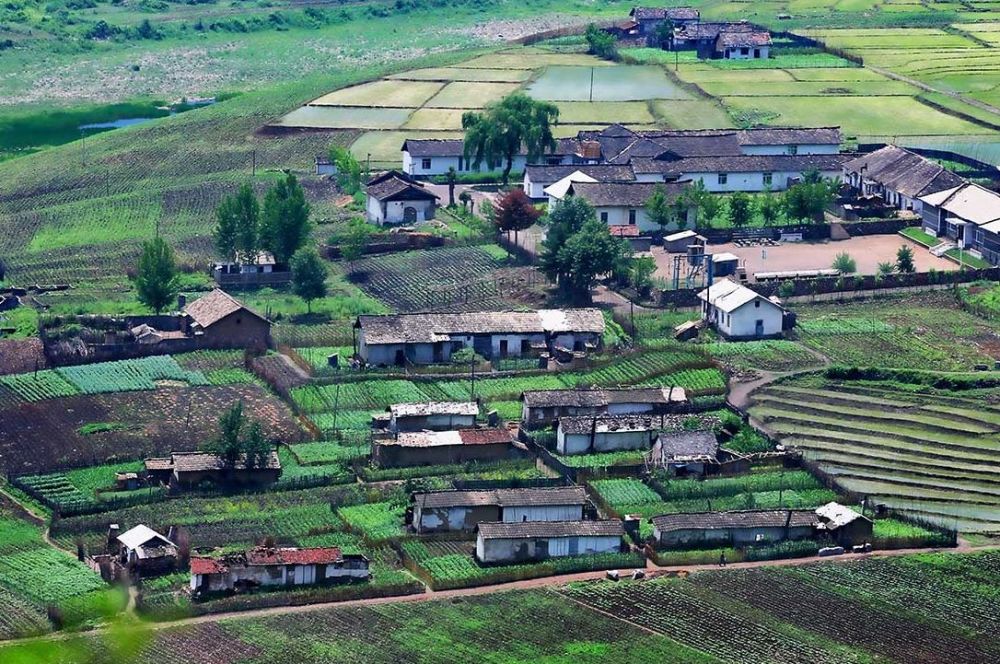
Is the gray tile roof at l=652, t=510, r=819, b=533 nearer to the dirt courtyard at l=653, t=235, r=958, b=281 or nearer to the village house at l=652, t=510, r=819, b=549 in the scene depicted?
the village house at l=652, t=510, r=819, b=549

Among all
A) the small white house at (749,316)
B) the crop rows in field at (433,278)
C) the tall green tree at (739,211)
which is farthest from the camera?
the tall green tree at (739,211)

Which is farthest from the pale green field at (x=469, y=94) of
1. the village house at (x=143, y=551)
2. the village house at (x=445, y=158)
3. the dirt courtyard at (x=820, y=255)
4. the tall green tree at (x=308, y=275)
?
the village house at (x=143, y=551)

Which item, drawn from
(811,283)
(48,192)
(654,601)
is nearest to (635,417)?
(654,601)

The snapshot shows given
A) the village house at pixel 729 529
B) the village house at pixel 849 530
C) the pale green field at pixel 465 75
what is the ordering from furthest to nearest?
the pale green field at pixel 465 75 → the village house at pixel 849 530 → the village house at pixel 729 529

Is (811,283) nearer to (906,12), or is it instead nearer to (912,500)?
(912,500)

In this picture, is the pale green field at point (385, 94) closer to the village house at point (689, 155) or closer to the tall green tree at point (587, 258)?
the village house at point (689, 155)

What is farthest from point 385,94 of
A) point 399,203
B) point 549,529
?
point 549,529
